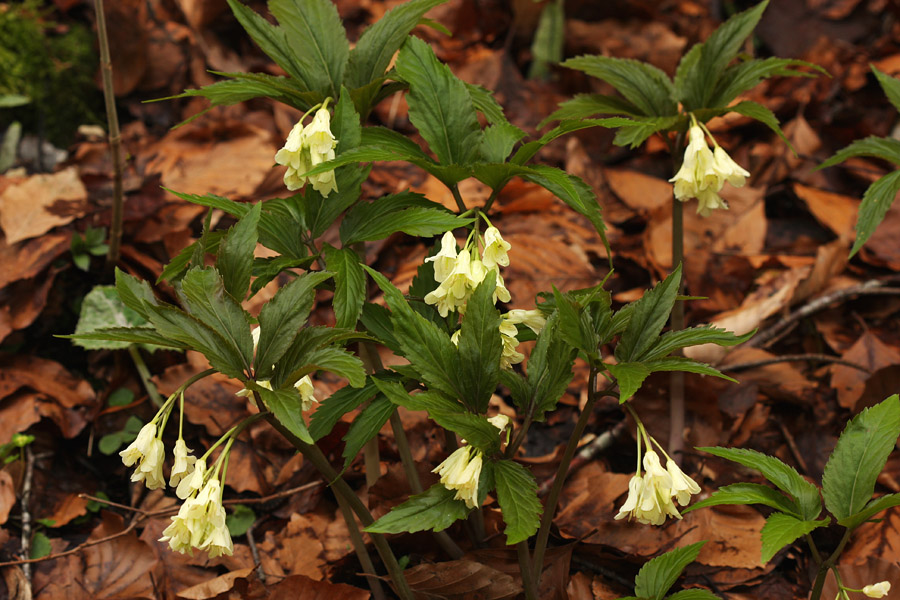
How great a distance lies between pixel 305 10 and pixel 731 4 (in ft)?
11.4

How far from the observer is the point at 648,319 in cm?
144

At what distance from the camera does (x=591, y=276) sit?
296 centimetres

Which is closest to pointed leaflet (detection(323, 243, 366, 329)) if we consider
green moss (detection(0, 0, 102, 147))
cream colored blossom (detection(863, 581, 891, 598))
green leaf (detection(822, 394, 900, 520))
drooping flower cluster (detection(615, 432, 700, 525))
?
drooping flower cluster (detection(615, 432, 700, 525))

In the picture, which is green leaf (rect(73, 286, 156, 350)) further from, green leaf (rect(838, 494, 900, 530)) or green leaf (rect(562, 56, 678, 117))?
green leaf (rect(838, 494, 900, 530))

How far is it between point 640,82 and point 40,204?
2.26m

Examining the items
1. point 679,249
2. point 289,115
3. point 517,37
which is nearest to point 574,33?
point 517,37

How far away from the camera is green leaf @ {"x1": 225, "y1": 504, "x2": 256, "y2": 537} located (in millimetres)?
2270

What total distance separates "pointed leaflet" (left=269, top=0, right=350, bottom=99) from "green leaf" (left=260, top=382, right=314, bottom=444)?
0.69m

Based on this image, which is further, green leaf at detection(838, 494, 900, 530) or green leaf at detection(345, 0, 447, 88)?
green leaf at detection(345, 0, 447, 88)

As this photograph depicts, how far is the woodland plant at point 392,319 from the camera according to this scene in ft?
4.40

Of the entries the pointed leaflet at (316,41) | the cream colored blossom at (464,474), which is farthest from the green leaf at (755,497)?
the pointed leaflet at (316,41)

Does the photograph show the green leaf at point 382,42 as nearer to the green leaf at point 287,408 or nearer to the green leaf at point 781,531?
the green leaf at point 287,408

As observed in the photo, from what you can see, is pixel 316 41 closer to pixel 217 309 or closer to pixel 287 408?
pixel 217 309

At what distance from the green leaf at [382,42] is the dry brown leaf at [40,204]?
5.51ft
